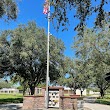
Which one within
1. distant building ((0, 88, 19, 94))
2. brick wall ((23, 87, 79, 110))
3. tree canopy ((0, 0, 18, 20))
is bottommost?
brick wall ((23, 87, 79, 110))

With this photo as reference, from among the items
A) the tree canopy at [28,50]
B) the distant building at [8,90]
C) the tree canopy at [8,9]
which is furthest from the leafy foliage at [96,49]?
the distant building at [8,90]

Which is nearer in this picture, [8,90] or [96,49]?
[96,49]

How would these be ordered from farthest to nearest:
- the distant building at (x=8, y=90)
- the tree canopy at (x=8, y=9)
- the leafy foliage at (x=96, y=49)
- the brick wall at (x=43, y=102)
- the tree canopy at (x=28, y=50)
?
1. the distant building at (x=8, y=90)
2. the tree canopy at (x=28, y=50)
3. the leafy foliage at (x=96, y=49)
4. the brick wall at (x=43, y=102)
5. the tree canopy at (x=8, y=9)

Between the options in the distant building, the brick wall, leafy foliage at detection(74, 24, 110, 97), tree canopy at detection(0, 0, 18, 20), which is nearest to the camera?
tree canopy at detection(0, 0, 18, 20)

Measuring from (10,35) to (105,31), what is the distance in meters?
13.5

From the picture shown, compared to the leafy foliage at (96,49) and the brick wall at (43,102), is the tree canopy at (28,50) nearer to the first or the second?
the leafy foliage at (96,49)

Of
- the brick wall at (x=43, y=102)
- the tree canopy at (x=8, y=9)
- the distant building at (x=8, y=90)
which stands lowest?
the brick wall at (x=43, y=102)

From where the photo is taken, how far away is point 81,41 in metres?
34.6

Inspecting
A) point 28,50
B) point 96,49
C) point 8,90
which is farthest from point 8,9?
point 8,90

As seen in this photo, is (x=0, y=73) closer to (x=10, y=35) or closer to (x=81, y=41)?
(x=10, y=35)

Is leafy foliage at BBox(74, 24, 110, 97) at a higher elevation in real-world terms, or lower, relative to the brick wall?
higher

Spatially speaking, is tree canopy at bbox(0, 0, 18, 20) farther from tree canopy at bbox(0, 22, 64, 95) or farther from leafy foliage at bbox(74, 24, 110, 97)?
tree canopy at bbox(0, 22, 64, 95)

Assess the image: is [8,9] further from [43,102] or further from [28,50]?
[28,50]

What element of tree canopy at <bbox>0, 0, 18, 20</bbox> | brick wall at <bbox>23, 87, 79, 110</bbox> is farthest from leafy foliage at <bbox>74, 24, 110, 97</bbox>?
tree canopy at <bbox>0, 0, 18, 20</bbox>
